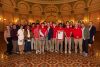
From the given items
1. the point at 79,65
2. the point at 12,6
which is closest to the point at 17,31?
the point at 79,65

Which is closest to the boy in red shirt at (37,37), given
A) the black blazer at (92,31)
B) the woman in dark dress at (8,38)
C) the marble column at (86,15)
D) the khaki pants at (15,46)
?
the khaki pants at (15,46)

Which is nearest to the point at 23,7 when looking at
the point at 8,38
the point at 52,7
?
the point at 52,7

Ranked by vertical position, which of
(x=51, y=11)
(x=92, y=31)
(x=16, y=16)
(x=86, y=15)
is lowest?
(x=92, y=31)

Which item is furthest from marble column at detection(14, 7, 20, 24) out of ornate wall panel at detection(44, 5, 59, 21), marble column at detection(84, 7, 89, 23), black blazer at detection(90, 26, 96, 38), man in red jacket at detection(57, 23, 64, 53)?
black blazer at detection(90, 26, 96, 38)

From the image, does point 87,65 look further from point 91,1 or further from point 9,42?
point 91,1

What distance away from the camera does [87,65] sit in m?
5.93

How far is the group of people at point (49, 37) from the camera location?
26.0ft

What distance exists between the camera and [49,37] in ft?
27.4

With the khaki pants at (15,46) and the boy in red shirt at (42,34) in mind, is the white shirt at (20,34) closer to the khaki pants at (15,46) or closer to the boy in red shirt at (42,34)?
the khaki pants at (15,46)

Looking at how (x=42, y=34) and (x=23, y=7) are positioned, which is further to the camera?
(x=23, y=7)

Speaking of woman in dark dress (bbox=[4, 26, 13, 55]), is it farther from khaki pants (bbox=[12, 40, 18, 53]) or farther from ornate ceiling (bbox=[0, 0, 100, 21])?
ornate ceiling (bbox=[0, 0, 100, 21])

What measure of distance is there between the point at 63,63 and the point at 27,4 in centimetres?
1502

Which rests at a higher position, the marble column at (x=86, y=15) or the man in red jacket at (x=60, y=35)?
the marble column at (x=86, y=15)

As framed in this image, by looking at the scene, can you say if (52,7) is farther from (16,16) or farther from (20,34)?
(20,34)
